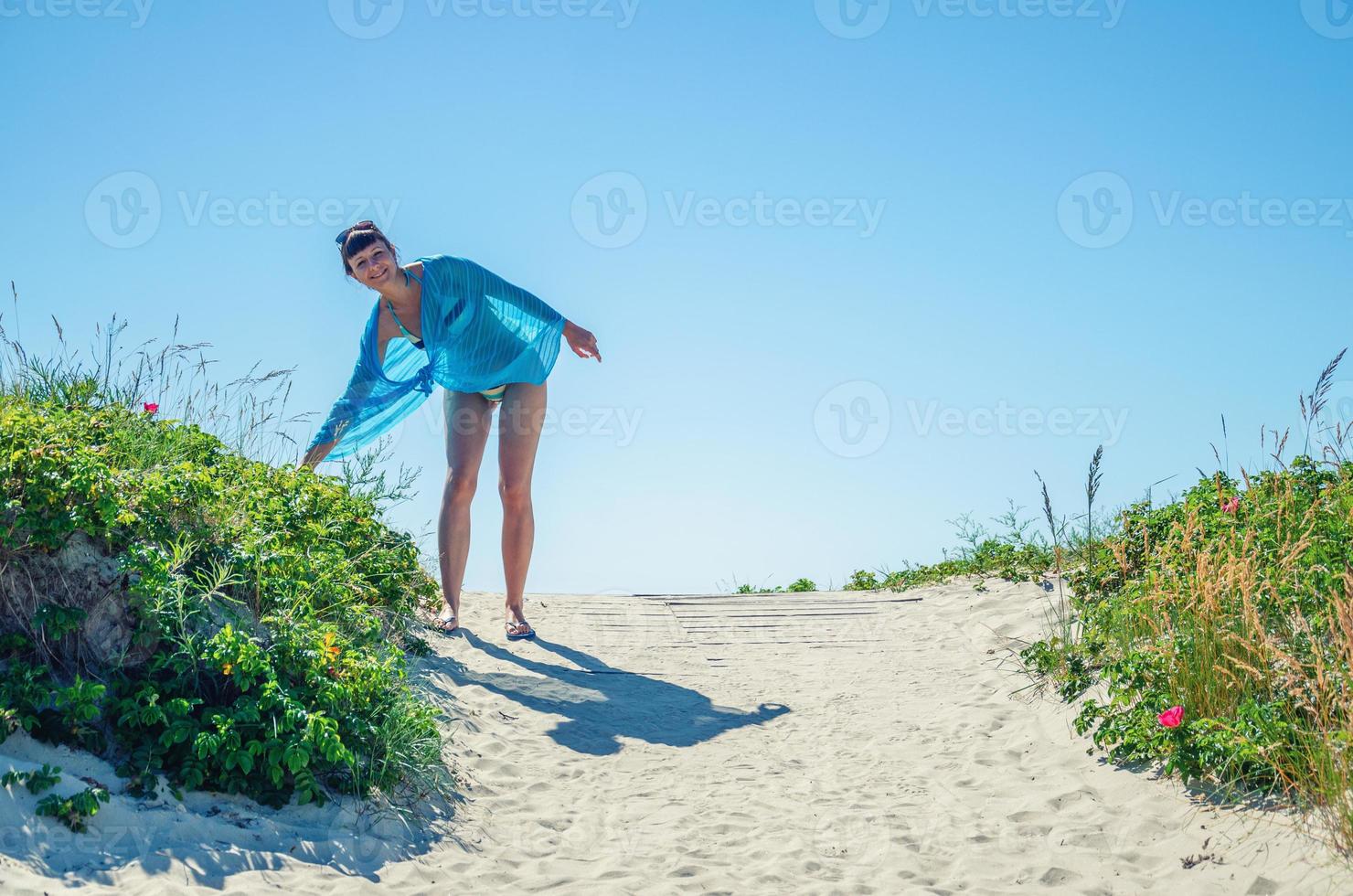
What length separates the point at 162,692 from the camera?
13.8 feet

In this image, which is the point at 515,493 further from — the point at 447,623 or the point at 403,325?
the point at 403,325

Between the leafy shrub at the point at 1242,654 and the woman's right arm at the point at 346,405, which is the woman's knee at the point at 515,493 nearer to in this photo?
the woman's right arm at the point at 346,405

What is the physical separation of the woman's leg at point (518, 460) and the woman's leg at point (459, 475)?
0.16 metres

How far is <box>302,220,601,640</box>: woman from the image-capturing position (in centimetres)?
684

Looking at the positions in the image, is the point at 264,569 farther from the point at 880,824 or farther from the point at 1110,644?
the point at 1110,644

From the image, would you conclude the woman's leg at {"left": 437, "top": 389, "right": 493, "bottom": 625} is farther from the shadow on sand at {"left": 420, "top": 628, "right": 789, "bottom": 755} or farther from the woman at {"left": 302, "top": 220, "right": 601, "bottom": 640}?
the shadow on sand at {"left": 420, "top": 628, "right": 789, "bottom": 755}

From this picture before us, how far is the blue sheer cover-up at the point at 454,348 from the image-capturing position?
6.87m

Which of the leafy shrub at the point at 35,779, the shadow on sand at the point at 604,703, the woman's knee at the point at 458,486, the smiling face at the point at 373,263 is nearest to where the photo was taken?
the leafy shrub at the point at 35,779

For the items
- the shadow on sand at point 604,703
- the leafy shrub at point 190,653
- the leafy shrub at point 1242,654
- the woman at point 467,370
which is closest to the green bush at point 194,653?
the leafy shrub at point 190,653

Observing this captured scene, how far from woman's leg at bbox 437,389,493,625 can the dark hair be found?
1076 mm

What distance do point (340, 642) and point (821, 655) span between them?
405 centimetres

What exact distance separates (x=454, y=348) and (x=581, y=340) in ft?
2.74

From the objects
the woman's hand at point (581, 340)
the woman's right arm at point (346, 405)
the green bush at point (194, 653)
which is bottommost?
the green bush at point (194, 653)

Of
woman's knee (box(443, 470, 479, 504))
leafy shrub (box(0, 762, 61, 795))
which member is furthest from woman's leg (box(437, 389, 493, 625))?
leafy shrub (box(0, 762, 61, 795))
